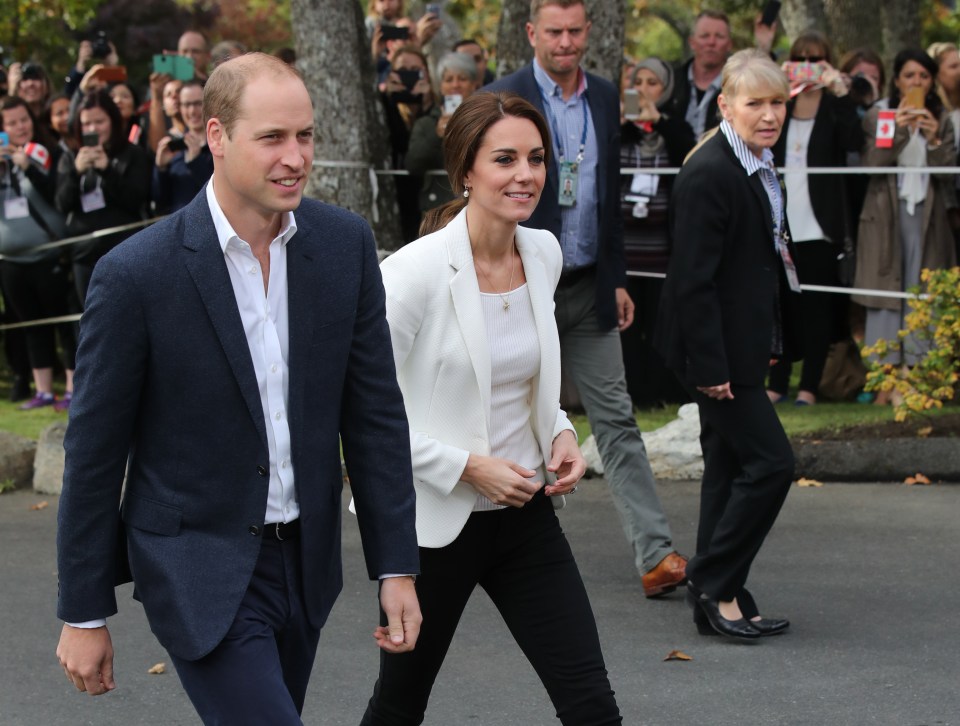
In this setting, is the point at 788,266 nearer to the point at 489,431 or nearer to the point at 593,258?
the point at 593,258

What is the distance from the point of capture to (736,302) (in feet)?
19.3

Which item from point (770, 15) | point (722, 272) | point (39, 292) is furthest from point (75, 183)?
point (722, 272)

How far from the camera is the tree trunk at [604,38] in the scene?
35.3ft

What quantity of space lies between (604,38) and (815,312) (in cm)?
235

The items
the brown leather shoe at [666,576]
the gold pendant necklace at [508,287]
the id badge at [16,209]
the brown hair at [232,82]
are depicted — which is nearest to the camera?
the brown hair at [232,82]

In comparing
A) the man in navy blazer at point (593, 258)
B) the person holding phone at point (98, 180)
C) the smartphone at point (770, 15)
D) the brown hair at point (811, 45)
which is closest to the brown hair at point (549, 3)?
the man in navy blazer at point (593, 258)

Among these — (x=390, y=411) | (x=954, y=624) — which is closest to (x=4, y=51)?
(x=954, y=624)

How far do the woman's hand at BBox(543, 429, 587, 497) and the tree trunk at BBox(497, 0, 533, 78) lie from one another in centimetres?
819

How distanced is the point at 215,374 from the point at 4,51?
68.4 feet

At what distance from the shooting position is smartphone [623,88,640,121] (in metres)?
9.95

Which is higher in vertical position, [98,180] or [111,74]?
[111,74]

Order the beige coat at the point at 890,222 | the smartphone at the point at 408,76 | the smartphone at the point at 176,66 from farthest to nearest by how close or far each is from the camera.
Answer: the smartphone at the point at 176,66, the smartphone at the point at 408,76, the beige coat at the point at 890,222

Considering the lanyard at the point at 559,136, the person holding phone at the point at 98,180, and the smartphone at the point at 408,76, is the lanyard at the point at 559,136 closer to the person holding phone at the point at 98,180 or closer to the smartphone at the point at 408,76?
the smartphone at the point at 408,76

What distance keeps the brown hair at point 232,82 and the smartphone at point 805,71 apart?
24.8ft
